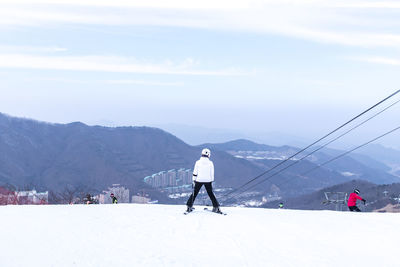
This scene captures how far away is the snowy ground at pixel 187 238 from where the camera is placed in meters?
8.25

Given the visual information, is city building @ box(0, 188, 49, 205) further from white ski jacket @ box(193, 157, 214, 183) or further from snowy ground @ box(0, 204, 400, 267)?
white ski jacket @ box(193, 157, 214, 183)

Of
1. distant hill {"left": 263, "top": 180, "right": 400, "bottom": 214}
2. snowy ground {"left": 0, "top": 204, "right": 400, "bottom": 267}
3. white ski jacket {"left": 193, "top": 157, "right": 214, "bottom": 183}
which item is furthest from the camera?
distant hill {"left": 263, "top": 180, "right": 400, "bottom": 214}

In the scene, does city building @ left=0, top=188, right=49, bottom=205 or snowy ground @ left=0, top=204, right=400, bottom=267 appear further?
city building @ left=0, top=188, right=49, bottom=205

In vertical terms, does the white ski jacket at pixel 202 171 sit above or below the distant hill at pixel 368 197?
above

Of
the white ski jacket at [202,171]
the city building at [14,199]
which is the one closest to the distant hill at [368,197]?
the city building at [14,199]

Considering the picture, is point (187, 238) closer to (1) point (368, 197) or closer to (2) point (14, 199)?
(2) point (14, 199)

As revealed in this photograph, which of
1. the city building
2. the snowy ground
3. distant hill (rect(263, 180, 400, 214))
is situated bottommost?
distant hill (rect(263, 180, 400, 214))

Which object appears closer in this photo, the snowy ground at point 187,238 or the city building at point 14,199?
the snowy ground at point 187,238

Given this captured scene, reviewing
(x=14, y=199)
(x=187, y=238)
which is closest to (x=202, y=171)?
(x=187, y=238)

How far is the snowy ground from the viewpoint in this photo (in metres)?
8.25

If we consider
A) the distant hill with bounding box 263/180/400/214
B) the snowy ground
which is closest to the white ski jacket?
the snowy ground

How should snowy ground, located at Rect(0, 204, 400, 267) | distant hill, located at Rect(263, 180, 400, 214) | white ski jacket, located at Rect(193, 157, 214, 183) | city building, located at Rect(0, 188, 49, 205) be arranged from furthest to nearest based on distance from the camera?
1. distant hill, located at Rect(263, 180, 400, 214)
2. city building, located at Rect(0, 188, 49, 205)
3. white ski jacket, located at Rect(193, 157, 214, 183)
4. snowy ground, located at Rect(0, 204, 400, 267)

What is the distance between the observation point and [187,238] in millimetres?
9727

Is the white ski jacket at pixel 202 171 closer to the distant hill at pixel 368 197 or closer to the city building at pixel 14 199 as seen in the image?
the city building at pixel 14 199
